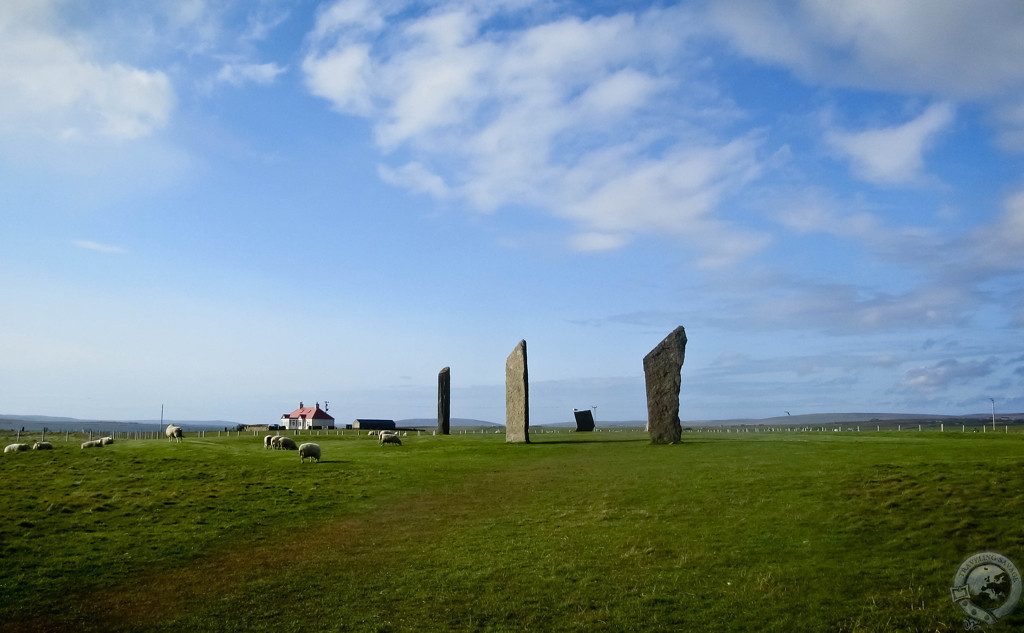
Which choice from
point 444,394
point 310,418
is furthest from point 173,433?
point 310,418

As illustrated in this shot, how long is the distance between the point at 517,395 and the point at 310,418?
70022 millimetres

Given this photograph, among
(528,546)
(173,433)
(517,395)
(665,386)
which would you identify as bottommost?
(528,546)

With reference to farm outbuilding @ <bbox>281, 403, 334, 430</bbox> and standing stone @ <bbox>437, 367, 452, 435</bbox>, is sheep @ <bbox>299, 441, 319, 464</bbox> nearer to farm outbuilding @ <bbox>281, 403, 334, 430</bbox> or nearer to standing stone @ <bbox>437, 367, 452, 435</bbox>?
standing stone @ <bbox>437, 367, 452, 435</bbox>

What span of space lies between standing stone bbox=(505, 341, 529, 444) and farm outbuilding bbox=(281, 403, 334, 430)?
6624 cm

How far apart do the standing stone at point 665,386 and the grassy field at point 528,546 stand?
9.69 meters

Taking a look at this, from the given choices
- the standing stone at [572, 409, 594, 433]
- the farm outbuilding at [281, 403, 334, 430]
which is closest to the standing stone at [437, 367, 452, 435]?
the standing stone at [572, 409, 594, 433]

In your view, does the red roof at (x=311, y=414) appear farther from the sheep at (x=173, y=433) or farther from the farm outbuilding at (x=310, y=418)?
the sheep at (x=173, y=433)

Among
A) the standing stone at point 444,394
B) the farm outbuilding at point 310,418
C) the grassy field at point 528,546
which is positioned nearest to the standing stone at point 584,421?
the standing stone at point 444,394

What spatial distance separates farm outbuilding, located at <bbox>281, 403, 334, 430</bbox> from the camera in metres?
108

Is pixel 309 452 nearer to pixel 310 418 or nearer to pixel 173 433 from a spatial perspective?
pixel 173 433

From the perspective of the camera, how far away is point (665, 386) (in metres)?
41.4

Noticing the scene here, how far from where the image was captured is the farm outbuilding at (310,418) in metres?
108

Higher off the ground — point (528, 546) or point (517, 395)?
point (517, 395)

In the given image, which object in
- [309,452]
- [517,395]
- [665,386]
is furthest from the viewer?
[517,395]
